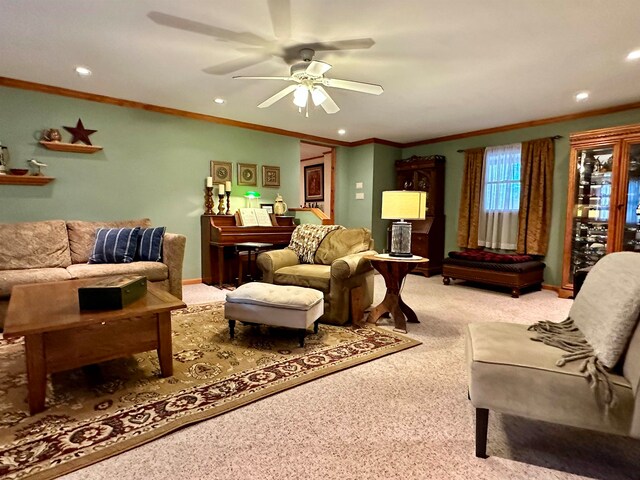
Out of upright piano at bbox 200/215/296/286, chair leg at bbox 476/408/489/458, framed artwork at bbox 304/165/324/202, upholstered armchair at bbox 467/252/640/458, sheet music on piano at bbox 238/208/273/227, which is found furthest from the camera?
framed artwork at bbox 304/165/324/202

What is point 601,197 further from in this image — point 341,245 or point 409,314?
point 341,245

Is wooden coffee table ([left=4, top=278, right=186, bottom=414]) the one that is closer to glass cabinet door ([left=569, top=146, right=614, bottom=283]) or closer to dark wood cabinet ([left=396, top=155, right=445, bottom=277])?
dark wood cabinet ([left=396, top=155, right=445, bottom=277])

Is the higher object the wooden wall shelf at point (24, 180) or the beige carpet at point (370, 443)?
the wooden wall shelf at point (24, 180)

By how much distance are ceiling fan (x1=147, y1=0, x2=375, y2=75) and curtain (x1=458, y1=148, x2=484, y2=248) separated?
3.52 metres

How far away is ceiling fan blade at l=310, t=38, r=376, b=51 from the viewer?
2686 mm

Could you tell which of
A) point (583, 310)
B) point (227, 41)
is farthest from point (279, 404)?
point (227, 41)

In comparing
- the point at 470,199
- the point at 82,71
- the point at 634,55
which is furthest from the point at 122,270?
the point at 470,199

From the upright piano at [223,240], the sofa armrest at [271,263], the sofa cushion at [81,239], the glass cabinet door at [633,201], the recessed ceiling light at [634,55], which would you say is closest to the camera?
the recessed ceiling light at [634,55]

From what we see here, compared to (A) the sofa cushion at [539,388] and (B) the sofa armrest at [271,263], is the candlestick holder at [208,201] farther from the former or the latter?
(A) the sofa cushion at [539,388]

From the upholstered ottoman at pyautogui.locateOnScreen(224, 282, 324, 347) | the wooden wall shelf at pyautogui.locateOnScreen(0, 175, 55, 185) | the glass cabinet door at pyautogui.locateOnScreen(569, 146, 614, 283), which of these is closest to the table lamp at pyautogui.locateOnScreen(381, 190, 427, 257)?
the upholstered ottoman at pyautogui.locateOnScreen(224, 282, 324, 347)

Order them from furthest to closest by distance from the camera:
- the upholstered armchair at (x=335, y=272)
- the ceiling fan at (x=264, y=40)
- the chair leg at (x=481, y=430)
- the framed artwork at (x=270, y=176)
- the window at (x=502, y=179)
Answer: the framed artwork at (x=270, y=176) < the window at (x=502, y=179) < the upholstered armchair at (x=335, y=272) < the ceiling fan at (x=264, y=40) < the chair leg at (x=481, y=430)

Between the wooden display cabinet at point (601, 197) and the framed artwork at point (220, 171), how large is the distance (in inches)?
176

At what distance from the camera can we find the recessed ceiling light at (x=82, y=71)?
326cm

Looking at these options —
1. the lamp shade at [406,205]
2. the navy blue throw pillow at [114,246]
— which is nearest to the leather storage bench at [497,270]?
the lamp shade at [406,205]
